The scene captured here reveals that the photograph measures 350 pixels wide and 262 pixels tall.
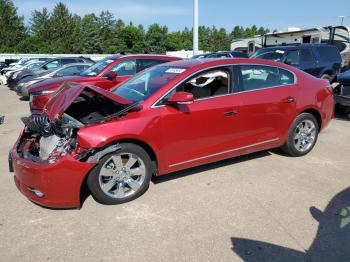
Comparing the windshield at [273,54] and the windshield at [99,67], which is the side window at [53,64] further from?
the windshield at [273,54]

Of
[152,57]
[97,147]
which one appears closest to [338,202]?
[97,147]

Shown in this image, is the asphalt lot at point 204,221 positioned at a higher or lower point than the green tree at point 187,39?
lower

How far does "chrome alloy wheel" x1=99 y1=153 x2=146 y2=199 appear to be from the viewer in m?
3.79

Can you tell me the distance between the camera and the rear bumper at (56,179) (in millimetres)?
3473

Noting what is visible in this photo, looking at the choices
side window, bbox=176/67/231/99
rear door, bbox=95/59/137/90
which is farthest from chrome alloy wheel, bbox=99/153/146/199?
rear door, bbox=95/59/137/90

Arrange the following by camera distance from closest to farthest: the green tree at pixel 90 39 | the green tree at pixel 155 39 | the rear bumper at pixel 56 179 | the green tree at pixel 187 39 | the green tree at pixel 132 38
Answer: the rear bumper at pixel 56 179 → the green tree at pixel 90 39 → the green tree at pixel 132 38 → the green tree at pixel 155 39 → the green tree at pixel 187 39

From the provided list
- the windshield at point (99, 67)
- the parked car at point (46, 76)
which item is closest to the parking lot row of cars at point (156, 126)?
the windshield at point (99, 67)

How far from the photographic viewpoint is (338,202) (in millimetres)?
3885

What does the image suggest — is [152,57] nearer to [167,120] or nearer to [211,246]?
[167,120]

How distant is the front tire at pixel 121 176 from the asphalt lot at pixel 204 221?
130mm

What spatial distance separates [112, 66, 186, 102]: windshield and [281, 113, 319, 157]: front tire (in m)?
2.06

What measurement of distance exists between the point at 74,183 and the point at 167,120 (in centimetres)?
126

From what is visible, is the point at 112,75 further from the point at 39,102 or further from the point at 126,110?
the point at 126,110

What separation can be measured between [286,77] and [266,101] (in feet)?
2.19
